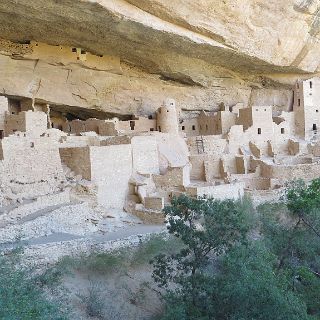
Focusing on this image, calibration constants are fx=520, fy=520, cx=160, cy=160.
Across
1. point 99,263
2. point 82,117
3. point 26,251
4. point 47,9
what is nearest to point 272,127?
point 82,117

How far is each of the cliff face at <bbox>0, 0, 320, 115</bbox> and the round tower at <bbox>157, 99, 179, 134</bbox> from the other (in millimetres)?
1387

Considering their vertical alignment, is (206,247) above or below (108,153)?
below

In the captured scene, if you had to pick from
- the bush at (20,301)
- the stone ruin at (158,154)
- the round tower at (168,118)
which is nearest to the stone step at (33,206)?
the stone ruin at (158,154)

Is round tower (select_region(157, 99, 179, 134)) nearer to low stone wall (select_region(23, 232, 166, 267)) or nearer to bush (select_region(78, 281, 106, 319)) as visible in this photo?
low stone wall (select_region(23, 232, 166, 267))

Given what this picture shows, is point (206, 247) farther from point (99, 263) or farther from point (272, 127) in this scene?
point (272, 127)

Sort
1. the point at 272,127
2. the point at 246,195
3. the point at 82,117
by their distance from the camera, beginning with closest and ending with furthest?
the point at 246,195
the point at 272,127
the point at 82,117

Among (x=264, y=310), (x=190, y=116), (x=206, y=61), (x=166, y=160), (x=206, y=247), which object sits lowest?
(x=264, y=310)

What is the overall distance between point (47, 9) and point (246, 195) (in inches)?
289

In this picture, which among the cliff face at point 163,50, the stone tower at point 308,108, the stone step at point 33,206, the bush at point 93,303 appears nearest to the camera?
the bush at point 93,303

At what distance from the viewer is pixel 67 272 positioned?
9.73 metres

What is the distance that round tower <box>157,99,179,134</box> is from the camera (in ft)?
59.8

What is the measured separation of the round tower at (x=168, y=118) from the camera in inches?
718

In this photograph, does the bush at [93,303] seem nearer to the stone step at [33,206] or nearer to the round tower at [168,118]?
→ the stone step at [33,206]

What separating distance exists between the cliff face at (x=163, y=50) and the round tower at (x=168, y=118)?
139cm
